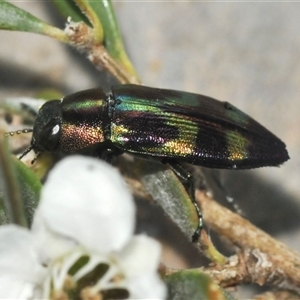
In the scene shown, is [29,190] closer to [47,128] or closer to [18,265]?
[18,265]

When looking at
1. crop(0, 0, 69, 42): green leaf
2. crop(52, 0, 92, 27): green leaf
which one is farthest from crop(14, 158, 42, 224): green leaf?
crop(52, 0, 92, 27): green leaf

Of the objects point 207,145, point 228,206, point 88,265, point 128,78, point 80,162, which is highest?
point 128,78

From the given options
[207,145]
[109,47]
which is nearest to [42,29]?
[109,47]

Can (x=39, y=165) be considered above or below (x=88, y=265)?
above

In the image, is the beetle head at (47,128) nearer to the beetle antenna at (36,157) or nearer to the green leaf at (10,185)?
the beetle antenna at (36,157)

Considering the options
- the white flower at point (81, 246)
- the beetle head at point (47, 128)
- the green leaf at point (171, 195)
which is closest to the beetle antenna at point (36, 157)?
the beetle head at point (47, 128)

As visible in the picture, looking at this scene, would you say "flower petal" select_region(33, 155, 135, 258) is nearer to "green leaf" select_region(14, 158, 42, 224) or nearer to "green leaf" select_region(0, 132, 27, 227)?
"green leaf" select_region(0, 132, 27, 227)

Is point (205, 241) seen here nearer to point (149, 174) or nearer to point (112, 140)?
point (149, 174)
